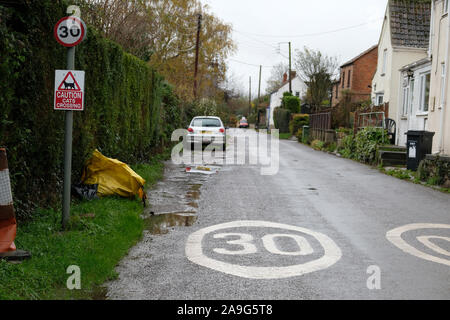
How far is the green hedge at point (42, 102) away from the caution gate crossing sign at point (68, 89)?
48cm

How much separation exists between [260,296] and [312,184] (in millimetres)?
8563

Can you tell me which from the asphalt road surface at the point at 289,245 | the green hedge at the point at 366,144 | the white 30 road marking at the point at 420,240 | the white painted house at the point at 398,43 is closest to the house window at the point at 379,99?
the white painted house at the point at 398,43

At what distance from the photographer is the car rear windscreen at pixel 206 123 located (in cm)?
2274

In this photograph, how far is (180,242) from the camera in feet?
22.2

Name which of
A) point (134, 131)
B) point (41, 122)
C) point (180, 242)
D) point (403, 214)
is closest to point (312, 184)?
point (403, 214)

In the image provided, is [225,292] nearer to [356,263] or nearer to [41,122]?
[356,263]

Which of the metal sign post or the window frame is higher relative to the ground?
the window frame

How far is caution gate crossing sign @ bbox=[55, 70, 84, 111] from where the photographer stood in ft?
Result: 20.7

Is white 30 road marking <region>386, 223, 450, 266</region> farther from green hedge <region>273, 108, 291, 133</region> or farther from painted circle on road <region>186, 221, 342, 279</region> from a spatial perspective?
green hedge <region>273, 108, 291, 133</region>

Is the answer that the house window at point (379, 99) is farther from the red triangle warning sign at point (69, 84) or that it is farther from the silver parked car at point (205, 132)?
the red triangle warning sign at point (69, 84)

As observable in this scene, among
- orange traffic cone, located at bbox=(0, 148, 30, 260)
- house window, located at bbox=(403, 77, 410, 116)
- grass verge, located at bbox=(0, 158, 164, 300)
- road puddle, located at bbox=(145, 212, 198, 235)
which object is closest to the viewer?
grass verge, located at bbox=(0, 158, 164, 300)

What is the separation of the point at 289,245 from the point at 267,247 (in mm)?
337

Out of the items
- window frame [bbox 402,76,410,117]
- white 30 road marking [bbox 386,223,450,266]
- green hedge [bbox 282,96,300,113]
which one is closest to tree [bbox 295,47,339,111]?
green hedge [bbox 282,96,300,113]

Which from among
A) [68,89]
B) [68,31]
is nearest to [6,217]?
[68,89]
